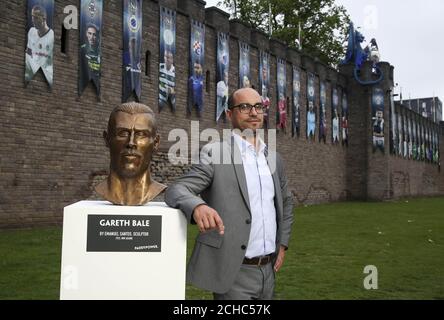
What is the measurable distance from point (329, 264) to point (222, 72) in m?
12.1

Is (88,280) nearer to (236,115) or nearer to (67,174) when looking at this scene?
(236,115)

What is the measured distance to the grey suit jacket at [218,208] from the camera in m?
2.93

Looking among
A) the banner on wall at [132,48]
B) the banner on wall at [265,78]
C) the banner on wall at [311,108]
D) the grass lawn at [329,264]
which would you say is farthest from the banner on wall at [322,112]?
the grass lawn at [329,264]

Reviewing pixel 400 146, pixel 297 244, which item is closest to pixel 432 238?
pixel 297 244

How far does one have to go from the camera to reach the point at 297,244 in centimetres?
987

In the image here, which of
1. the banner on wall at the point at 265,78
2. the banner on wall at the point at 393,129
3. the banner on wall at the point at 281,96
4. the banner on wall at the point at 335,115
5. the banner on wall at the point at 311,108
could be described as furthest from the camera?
the banner on wall at the point at 393,129

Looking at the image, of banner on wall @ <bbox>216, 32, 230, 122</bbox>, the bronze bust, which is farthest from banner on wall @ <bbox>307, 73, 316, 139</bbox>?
the bronze bust

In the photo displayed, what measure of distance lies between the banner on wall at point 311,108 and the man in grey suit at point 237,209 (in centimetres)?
2284

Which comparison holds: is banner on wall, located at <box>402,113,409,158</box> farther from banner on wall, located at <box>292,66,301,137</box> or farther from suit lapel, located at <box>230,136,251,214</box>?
suit lapel, located at <box>230,136,251,214</box>

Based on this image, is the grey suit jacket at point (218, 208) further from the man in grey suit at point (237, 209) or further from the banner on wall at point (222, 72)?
the banner on wall at point (222, 72)

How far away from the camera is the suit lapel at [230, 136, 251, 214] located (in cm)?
301

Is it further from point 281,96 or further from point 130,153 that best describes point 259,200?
point 281,96

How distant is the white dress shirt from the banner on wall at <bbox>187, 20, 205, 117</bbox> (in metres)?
13.7

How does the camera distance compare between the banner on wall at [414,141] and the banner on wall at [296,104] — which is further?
the banner on wall at [414,141]
